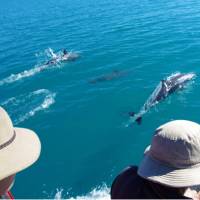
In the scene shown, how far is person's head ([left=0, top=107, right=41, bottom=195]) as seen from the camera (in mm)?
3672

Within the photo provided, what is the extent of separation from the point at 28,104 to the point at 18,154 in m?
15.6

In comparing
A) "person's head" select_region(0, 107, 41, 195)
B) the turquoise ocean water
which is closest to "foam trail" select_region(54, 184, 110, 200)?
the turquoise ocean water

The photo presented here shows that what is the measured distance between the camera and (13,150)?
3.83m

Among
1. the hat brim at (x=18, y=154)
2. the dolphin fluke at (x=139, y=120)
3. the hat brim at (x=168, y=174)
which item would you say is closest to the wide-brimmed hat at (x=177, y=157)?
the hat brim at (x=168, y=174)

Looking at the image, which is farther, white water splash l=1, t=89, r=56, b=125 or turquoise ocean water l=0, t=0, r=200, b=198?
white water splash l=1, t=89, r=56, b=125

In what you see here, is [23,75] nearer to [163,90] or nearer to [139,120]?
[163,90]

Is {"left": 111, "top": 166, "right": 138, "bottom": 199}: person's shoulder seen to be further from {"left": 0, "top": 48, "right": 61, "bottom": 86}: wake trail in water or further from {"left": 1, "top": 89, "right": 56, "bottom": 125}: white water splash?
{"left": 0, "top": 48, "right": 61, "bottom": 86}: wake trail in water

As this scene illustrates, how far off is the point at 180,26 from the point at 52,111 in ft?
51.1

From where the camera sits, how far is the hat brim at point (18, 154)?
366 centimetres

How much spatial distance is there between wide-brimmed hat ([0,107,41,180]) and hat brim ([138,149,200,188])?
1250 mm

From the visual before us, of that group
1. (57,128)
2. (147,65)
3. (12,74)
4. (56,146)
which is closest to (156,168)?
(56,146)

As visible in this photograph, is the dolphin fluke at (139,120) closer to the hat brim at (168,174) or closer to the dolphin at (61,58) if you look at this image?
the dolphin at (61,58)

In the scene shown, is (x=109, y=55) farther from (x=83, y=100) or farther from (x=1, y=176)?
(x=1, y=176)

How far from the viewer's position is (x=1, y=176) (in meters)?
3.62
